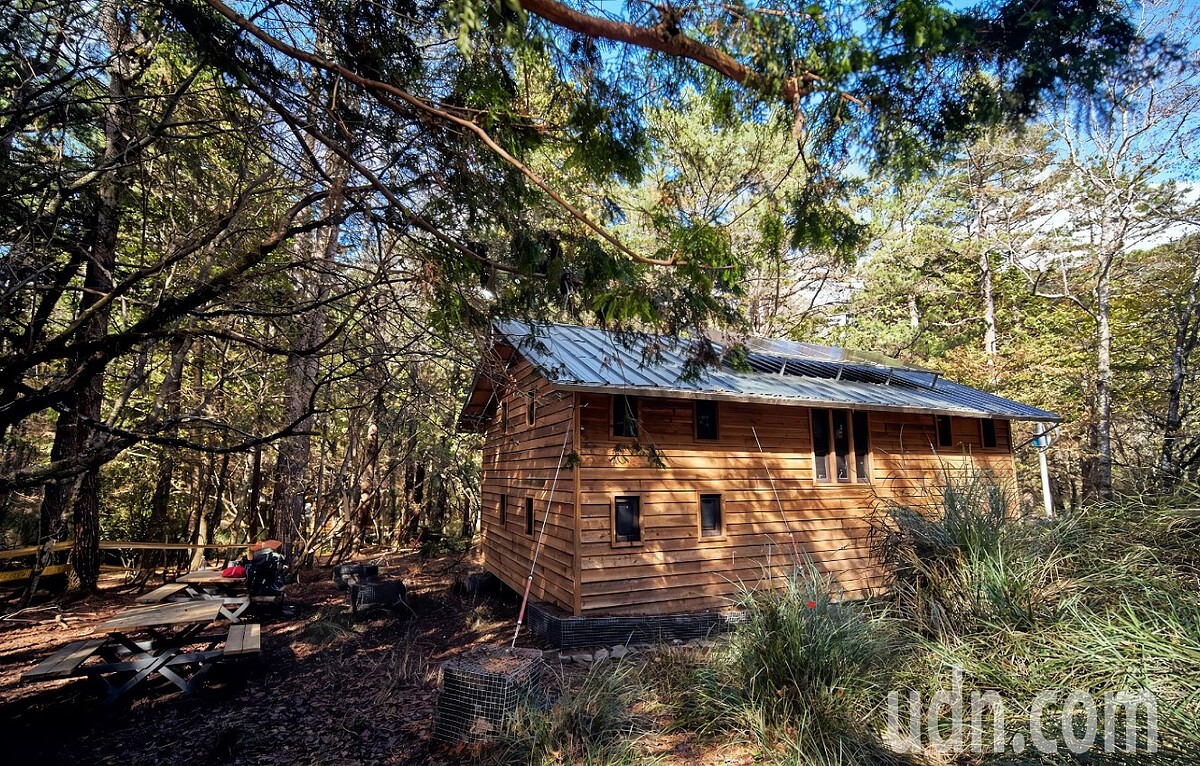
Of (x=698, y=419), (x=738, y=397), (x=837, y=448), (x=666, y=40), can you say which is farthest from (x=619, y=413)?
(x=666, y=40)

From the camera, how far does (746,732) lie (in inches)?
164

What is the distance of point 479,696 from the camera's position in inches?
175

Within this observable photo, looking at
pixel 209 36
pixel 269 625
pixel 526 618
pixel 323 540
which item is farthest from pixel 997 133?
pixel 323 540

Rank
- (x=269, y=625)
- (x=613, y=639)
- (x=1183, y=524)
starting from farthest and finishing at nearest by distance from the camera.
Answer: (x=269, y=625)
(x=613, y=639)
(x=1183, y=524)

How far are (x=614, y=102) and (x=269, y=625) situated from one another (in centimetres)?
914

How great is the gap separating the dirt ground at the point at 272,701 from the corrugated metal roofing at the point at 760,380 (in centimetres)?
378

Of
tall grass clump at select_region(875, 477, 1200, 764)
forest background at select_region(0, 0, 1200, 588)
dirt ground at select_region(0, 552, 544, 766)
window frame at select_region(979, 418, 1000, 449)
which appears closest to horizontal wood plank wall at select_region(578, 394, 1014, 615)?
window frame at select_region(979, 418, 1000, 449)

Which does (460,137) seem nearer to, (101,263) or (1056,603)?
(101,263)

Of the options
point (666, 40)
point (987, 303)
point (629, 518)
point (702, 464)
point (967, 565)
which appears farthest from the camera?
point (987, 303)

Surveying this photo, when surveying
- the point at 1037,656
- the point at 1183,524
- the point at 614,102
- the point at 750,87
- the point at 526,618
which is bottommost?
the point at 526,618

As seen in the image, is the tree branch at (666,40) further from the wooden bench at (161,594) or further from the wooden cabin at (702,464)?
the wooden bench at (161,594)

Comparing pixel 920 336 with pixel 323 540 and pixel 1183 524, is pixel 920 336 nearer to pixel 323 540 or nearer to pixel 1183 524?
pixel 1183 524

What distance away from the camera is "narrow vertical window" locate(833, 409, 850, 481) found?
1014 centimetres

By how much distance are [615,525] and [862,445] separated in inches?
214
